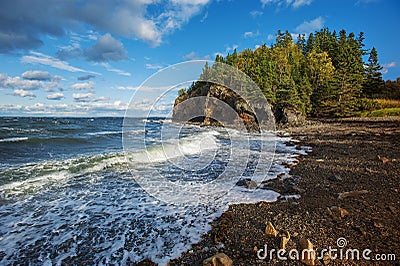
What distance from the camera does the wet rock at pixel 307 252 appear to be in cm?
345

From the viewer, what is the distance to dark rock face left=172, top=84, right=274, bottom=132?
126ft

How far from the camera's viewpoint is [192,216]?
18.3 ft

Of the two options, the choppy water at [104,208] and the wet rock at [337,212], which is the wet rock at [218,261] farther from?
the wet rock at [337,212]

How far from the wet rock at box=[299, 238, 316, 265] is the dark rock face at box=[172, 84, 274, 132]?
27.4 m

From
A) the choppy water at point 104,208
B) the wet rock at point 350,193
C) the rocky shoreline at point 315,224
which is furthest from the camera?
the wet rock at point 350,193

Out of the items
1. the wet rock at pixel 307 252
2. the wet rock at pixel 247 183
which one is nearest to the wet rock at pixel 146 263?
the wet rock at pixel 307 252

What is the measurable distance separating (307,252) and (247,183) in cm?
445

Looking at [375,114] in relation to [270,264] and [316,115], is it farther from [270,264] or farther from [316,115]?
[270,264]

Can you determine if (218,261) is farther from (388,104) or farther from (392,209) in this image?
(388,104)

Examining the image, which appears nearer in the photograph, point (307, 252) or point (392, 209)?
point (307, 252)

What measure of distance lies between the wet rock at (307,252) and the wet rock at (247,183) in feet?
12.6

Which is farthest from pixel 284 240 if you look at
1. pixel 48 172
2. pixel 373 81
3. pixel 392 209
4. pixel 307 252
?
pixel 373 81

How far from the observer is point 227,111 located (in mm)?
49156

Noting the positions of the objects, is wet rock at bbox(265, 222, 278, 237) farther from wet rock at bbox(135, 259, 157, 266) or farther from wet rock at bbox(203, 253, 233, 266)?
wet rock at bbox(135, 259, 157, 266)
